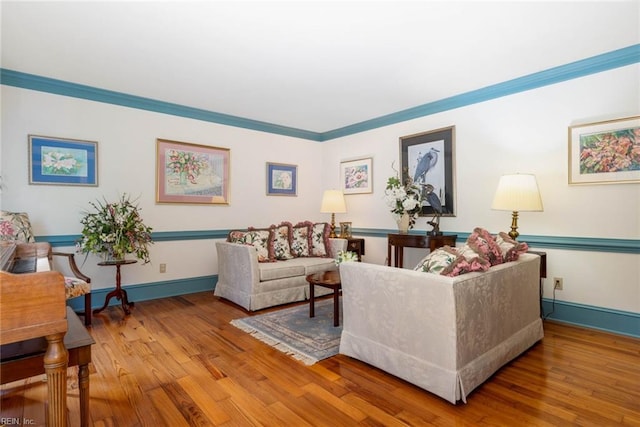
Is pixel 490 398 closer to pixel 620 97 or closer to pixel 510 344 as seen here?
pixel 510 344

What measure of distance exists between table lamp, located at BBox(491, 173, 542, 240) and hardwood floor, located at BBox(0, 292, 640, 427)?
1152 mm

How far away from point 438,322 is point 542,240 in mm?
2173

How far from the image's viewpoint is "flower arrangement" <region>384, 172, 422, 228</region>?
407 cm

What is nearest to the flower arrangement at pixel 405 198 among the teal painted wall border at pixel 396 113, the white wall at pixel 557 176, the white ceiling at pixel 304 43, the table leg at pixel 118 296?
the white wall at pixel 557 176

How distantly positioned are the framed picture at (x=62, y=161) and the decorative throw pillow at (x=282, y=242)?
2115 mm

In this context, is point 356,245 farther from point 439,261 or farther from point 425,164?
point 439,261

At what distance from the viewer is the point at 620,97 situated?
285cm

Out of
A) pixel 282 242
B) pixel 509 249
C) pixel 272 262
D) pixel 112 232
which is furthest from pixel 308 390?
pixel 112 232

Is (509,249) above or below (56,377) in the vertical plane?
above

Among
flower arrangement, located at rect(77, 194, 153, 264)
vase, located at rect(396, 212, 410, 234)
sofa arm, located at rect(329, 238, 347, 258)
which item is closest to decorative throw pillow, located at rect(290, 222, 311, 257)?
sofa arm, located at rect(329, 238, 347, 258)

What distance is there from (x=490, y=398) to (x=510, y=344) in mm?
529

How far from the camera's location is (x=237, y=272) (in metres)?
3.71

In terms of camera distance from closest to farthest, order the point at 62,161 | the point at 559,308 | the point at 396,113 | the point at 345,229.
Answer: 1. the point at 559,308
2. the point at 62,161
3. the point at 396,113
4. the point at 345,229

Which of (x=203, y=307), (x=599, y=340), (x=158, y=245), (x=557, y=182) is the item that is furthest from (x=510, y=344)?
(x=158, y=245)
